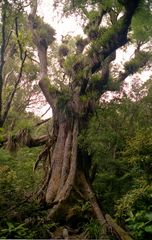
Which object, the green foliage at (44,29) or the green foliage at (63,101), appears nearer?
the green foliage at (63,101)

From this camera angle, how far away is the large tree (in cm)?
966

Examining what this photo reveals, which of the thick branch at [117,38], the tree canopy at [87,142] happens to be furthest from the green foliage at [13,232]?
the thick branch at [117,38]

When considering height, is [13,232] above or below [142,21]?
below

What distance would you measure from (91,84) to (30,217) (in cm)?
595

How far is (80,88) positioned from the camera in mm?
11586

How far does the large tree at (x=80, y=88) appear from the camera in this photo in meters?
9.66

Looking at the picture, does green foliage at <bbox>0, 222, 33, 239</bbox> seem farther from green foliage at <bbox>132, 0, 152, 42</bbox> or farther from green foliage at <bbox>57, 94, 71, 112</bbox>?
green foliage at <bbox>132, 0, 152, 42</bbox>

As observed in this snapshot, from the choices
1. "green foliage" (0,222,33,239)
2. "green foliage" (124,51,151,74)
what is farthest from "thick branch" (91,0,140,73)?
"green foliage" (0,222,33,239)

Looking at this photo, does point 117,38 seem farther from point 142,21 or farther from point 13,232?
point 13,232

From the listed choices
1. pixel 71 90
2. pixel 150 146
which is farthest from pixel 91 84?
pixel 150 146

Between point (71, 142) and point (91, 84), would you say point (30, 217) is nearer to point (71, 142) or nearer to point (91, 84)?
point (71, 142)

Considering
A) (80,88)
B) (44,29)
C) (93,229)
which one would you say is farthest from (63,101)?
(93,229)

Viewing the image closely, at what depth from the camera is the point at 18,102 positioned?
18.0 m

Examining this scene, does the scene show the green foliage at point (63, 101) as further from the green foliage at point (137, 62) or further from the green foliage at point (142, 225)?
the green foliage at point (142, 225)
